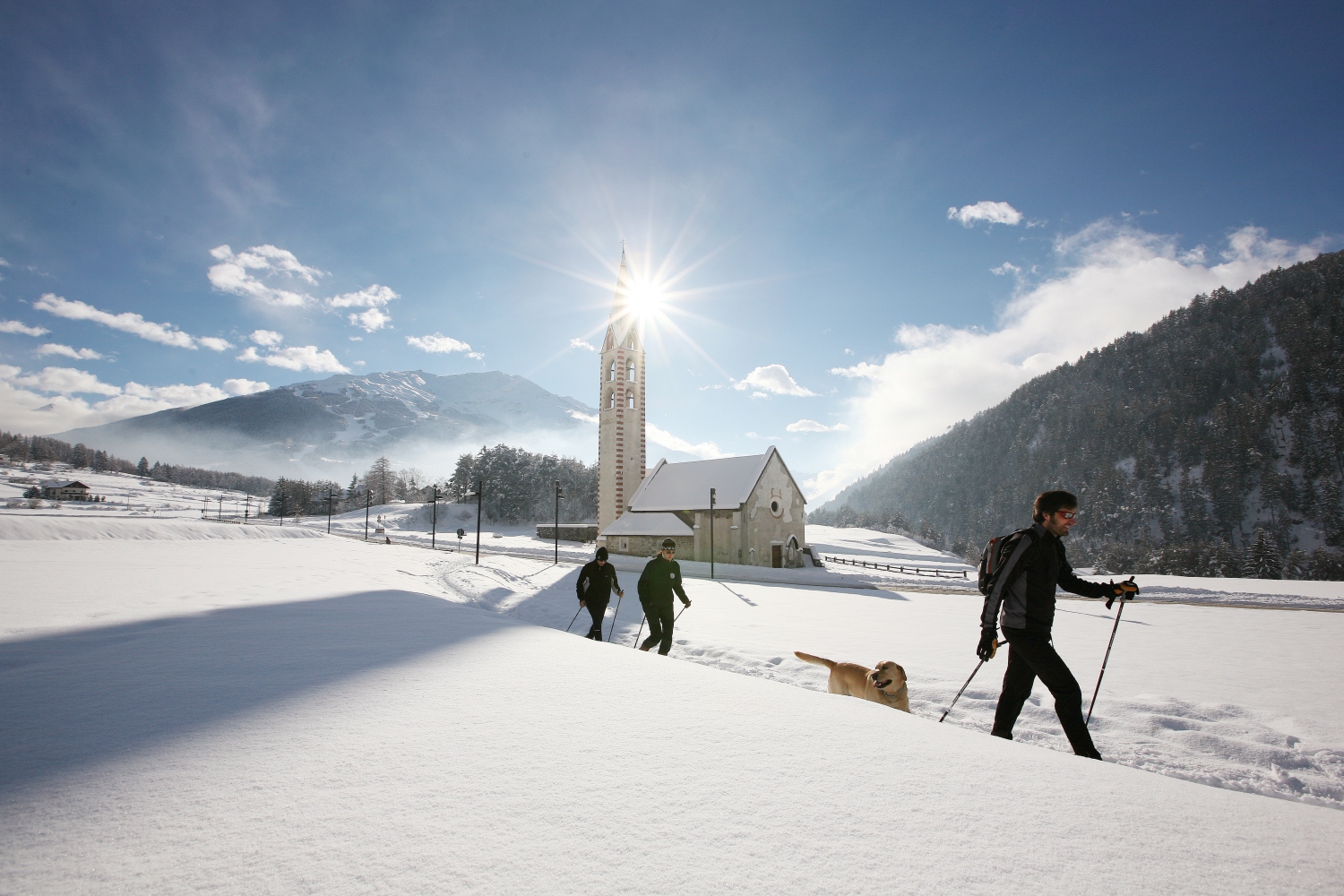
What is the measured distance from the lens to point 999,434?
6639 inches

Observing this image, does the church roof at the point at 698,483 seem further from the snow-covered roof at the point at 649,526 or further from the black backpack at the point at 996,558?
the black backpack at the point at 996,558

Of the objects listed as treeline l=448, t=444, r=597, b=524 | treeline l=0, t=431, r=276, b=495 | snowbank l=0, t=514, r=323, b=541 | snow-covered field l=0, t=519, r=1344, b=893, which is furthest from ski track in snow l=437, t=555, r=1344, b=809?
treeline l=0, t=431, r=276, b=495

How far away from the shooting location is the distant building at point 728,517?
33.5 metres

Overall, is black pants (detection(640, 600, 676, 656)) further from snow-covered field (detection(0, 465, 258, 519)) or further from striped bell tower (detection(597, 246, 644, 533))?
snow-covered field (detection(0, 465, 258, 519))

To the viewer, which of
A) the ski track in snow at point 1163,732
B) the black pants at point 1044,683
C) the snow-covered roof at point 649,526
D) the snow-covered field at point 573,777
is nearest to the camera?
the snow-covered field at point 573,777

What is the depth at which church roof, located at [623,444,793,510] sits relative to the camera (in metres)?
34.4

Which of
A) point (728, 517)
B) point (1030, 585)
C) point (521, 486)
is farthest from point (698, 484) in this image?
point (521, 486)

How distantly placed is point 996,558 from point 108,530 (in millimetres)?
33793

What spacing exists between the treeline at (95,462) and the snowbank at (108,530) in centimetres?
16970

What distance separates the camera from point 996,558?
5043 millimetres

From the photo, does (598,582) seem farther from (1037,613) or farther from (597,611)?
(1037,613)

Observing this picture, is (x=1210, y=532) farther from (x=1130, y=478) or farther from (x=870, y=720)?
(x=870, y=720)

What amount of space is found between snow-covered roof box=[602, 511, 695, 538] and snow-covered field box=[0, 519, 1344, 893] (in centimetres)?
2776

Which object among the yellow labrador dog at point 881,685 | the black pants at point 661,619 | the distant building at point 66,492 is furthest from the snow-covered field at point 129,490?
the yellow labrador dog at point 881,685
